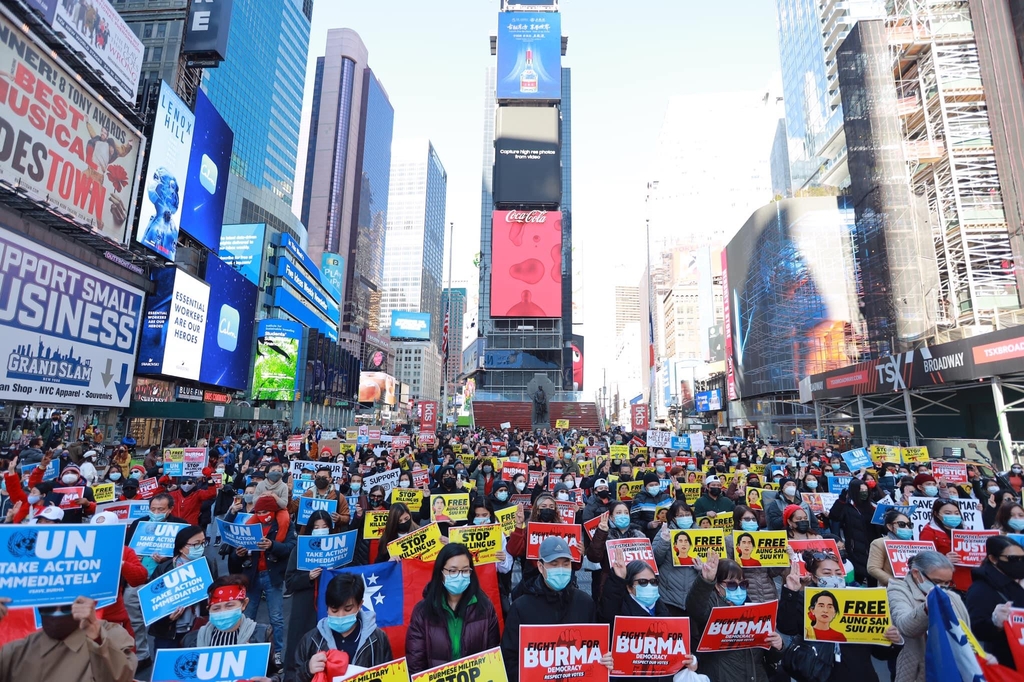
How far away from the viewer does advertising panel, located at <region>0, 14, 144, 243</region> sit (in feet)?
72.6

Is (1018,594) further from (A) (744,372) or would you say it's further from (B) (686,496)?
(A) (744,372)

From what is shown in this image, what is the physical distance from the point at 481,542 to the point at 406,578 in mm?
1019

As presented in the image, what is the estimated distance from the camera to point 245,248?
227 ft

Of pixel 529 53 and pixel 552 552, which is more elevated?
pixel 529 53

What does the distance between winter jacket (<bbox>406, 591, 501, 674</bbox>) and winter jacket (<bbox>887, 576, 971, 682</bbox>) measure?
9.57 ft

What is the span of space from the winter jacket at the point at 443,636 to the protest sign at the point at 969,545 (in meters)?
5.03

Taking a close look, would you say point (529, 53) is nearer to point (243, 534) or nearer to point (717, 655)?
point (243, 534)

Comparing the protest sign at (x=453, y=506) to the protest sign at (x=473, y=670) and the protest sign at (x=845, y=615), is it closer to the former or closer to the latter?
the protest sign at (x=473, y=670)

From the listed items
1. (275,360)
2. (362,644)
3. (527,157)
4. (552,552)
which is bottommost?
(362,644)

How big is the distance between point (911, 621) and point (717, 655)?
1400mm

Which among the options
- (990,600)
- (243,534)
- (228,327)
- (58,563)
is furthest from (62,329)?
(990,600)

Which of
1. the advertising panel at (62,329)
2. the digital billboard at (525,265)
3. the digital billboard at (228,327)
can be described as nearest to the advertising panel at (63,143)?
the advertising panel at (62,329)

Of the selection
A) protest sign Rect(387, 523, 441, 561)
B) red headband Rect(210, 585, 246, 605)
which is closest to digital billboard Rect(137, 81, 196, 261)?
protest sign Rect(387, 523, 441, 561)

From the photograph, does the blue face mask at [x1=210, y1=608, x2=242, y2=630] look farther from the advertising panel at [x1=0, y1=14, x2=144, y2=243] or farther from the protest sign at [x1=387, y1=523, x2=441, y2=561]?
the advertising panel at [x1=0, y1=14, x2=144, y2=243]
